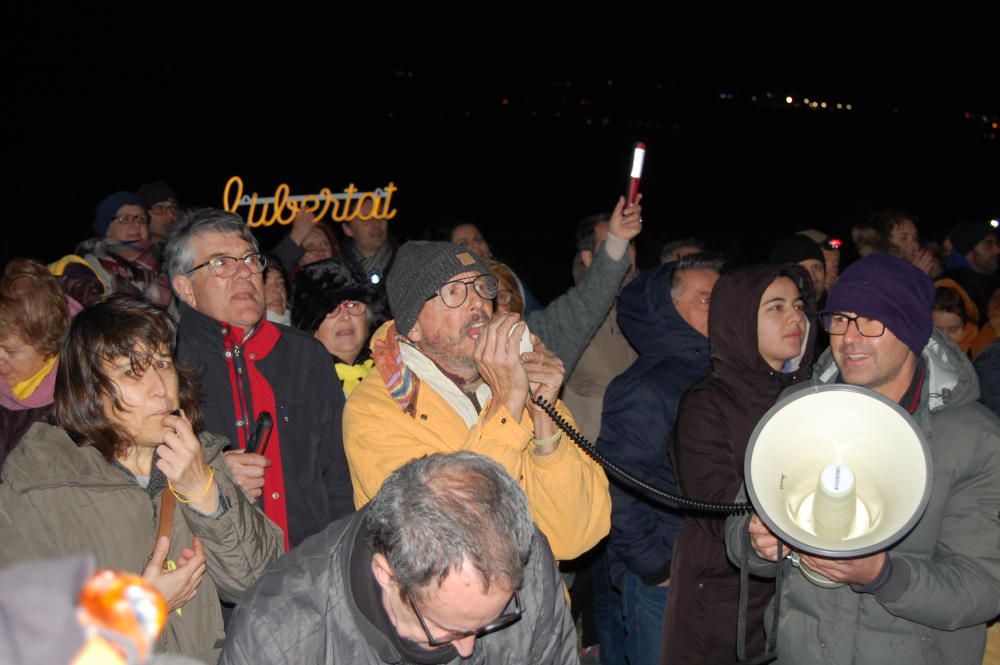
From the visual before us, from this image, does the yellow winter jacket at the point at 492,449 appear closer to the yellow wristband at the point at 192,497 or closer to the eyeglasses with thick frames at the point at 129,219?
the yellow wristband at the point at 192,497

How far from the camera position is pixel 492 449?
228 cm

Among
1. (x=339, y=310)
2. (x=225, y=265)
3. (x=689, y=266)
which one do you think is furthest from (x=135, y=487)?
(x=689, y=266)

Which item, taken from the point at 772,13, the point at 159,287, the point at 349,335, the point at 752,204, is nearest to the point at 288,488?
the point at 349,335

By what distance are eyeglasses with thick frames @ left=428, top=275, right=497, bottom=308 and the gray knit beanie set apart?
0.06 feet

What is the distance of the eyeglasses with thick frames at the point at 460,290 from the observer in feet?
8.71

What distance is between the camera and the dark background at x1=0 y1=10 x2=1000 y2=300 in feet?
44.7

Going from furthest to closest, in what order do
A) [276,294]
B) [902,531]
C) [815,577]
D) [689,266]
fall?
1. [276,294]
2. [689,266]
3. [815,577]
4. [902,531]

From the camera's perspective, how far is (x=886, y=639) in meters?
2.31

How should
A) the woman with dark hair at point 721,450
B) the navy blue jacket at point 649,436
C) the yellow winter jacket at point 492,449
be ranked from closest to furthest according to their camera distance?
the yellow winter jacket at point 492,449, the woman with dark hair at point 721,450, the navy blue jacket at point 649,436

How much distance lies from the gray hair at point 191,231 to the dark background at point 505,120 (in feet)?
30.1

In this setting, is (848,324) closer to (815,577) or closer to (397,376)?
(815,577)

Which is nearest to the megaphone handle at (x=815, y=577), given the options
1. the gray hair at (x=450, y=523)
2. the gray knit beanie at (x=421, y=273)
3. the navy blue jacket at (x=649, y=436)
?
the navy blue jacket at (x=649, y=436)

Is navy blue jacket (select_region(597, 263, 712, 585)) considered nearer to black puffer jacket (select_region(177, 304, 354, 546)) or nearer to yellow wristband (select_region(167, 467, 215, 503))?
black puffer jacket (select_region(177, 304, 354, 546))

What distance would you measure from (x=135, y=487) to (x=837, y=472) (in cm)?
184
